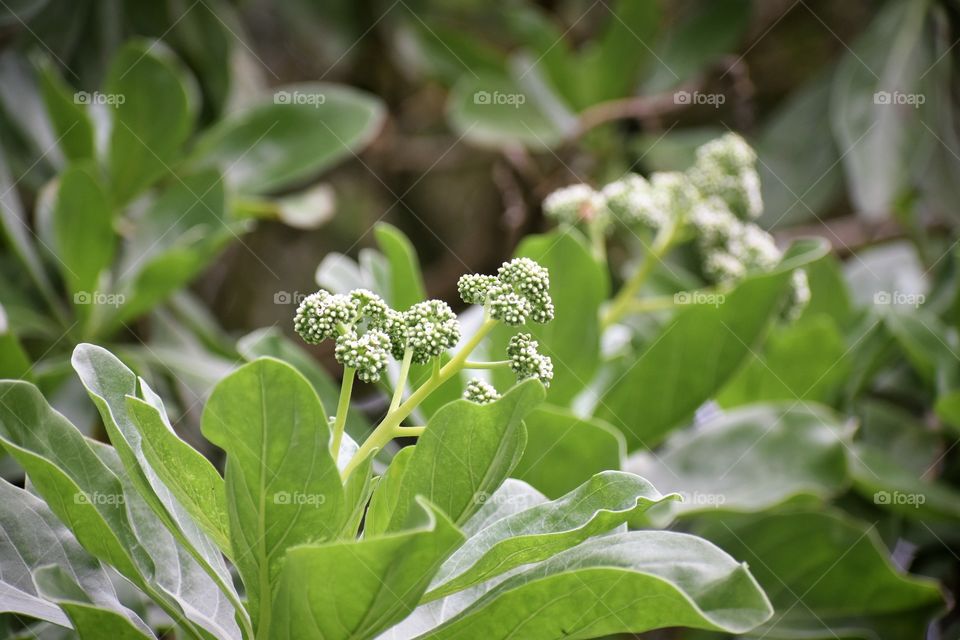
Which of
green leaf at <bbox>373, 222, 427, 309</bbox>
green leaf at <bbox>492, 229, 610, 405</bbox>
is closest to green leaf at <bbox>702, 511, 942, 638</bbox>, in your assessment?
green leaf at <bbox>492, 229, 610, 405</bbox>

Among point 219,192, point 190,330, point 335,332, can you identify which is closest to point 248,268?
point 190,330

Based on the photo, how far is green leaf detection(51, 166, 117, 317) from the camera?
51.4 inches

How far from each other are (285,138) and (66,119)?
1.20 feet

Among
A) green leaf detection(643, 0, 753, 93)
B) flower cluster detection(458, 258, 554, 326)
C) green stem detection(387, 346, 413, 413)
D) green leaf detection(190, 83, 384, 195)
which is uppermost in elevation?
green leaf detection(643, 0, 753, 93)

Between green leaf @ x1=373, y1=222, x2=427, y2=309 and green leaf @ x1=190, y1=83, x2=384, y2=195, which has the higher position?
green leaf @ x1=190, y1=83, x2=384, y2=195

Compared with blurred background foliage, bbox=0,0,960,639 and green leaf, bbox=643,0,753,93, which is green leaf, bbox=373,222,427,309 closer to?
→ blurred background foliage, bbox=0,0,960,639

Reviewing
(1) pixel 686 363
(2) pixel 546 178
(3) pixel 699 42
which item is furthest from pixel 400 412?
(3) pixel 699 42

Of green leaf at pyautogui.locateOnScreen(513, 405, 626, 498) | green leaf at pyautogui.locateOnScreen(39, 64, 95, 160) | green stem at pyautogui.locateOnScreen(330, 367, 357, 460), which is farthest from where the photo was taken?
green leaf at pyautogui.locateOnScreen(39, 64, 95, 160)

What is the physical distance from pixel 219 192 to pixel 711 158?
0.75 metres

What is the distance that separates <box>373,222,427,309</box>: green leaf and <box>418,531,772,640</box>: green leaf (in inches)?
20.4

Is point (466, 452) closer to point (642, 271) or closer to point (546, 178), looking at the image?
point (642, 271)

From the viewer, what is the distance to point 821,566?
1.29m

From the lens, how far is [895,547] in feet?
4.78

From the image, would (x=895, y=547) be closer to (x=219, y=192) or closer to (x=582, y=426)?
(x=582, y=426)
